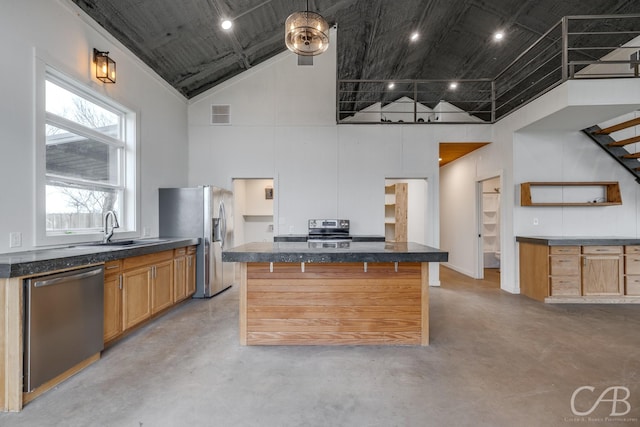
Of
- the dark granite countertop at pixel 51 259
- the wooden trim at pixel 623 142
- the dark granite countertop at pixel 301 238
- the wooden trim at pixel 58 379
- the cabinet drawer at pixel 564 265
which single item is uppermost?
the wooden trim at pixel 623 142

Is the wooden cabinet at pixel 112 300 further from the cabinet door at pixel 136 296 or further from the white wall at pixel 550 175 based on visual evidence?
the white wall at pixel 550 175

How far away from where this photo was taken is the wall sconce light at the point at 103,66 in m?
3.58

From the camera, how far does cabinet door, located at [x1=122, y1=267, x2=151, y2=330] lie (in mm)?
3148

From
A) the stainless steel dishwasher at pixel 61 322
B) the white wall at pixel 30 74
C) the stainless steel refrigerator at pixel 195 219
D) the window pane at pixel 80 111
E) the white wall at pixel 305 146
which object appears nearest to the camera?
the stainless steel dishwasher at pixel 61 322

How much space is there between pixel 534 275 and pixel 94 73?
6.62m

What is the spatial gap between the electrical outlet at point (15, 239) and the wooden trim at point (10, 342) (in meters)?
0.79

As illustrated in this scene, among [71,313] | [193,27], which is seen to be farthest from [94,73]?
[71,313]

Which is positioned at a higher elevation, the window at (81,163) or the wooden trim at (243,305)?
the window at (81,163)

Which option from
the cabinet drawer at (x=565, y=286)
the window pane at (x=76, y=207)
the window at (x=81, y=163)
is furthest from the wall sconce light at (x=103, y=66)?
the cabinet drawer at (x=565, y=286)

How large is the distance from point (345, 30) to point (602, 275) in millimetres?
6000

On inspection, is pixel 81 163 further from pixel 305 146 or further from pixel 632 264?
pixel 632 264

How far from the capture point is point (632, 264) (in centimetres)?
464

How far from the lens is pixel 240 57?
5.31 metres

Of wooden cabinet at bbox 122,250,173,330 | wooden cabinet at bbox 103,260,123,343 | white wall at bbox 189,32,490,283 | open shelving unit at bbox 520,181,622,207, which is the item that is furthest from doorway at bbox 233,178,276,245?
open shelving unit at bbox 520,181,622,207
